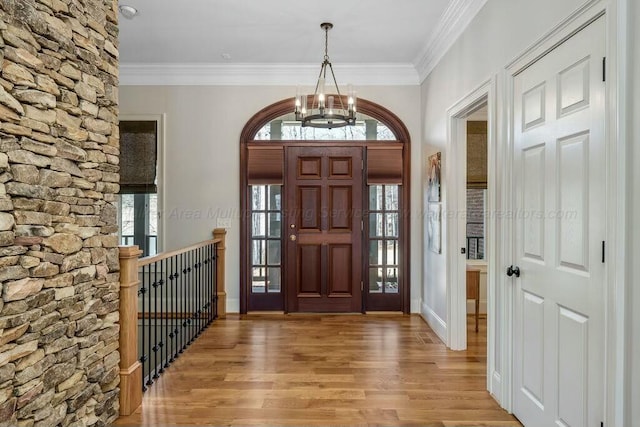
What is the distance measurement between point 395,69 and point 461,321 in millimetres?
2951

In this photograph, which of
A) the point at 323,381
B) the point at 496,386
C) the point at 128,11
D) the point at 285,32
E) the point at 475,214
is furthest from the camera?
the point at 475,214

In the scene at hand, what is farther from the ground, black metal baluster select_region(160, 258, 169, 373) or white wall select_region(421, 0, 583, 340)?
white wall select_region(421, 0, 583, 340)

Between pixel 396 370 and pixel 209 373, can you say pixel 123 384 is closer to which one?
pixel 209 373

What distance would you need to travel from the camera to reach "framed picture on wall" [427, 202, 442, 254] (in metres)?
4.00

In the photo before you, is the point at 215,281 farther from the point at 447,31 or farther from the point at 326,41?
the point at 447,31

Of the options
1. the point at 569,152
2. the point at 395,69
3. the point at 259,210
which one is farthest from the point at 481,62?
the point at 259,210

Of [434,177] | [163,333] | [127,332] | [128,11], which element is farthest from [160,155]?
[434,177]

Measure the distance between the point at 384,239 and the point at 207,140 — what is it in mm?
2470

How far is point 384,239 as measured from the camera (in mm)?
4934

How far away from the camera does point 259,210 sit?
16.1 feet

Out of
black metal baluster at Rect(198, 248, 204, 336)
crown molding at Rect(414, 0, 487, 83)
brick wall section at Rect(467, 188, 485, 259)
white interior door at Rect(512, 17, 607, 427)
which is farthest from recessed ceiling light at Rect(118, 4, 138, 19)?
brick wall section at Rect(467, 188, 485, 259)

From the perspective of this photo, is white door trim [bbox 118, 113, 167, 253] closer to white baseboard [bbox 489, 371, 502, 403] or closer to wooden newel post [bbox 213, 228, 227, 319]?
wooden newel post [bbox 213, 228, 227, 319]

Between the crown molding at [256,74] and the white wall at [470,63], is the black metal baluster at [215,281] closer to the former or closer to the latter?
the crown molding at [256,74]

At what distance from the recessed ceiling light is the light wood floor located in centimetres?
301
